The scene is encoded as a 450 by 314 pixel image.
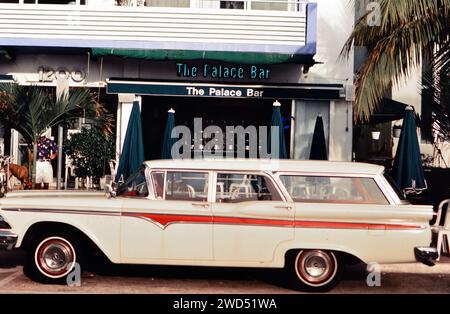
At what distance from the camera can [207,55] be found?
13461mm

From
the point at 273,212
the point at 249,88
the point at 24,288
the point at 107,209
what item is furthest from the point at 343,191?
the point at 249,88

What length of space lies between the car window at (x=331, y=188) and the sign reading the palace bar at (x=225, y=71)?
25.6 feet

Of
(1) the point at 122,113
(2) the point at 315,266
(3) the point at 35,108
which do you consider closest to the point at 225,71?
(1) the point at 122,113

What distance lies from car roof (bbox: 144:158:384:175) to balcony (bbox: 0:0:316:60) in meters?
6.95

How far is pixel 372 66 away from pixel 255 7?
5641 mm

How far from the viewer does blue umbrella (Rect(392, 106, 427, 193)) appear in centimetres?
1036

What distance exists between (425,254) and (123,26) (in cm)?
940

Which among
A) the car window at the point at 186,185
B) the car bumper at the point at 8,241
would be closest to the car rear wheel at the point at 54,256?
the car bumper at the point at 8,241

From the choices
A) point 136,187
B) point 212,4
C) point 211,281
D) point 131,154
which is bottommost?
point 211,281

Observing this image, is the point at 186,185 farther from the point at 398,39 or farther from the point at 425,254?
the point at 398,39

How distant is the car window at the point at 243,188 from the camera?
665cm
